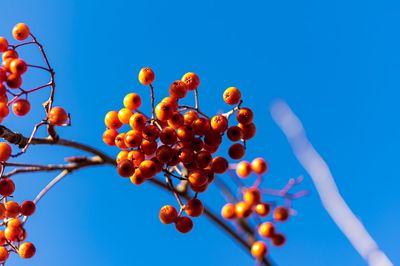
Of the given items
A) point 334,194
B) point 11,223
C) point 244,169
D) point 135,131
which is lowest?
point 11,223

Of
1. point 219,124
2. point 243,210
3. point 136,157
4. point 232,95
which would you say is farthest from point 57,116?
point 243,210

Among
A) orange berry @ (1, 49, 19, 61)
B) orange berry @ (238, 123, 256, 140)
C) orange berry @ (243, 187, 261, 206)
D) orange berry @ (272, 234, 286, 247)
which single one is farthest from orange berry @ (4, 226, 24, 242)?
orange berry @ (272, 234, 286, 247)

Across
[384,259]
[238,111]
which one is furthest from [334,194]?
[238,111]

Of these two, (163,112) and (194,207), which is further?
(194,207)

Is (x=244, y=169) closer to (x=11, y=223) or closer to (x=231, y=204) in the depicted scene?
(x=231, y=204)

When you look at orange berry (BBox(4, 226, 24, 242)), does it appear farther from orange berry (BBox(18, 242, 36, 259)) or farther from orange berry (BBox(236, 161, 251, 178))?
orange berry (BBox(236, 161, 251, 178))

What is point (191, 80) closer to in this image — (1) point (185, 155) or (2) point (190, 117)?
(2) point (190, 117)
